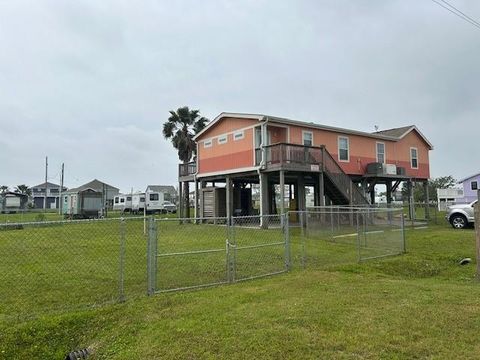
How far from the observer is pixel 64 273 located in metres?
8.64

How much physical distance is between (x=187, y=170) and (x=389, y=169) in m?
12.6

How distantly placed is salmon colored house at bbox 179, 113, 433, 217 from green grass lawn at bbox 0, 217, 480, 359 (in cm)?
1142

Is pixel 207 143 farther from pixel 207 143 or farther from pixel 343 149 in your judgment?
pixel 343 149

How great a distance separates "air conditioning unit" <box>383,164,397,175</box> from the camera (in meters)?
25.0

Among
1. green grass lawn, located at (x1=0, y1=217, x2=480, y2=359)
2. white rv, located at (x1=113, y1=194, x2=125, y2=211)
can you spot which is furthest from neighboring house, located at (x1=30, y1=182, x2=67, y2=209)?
green grass lawn, located at (x1=0, y1=217, x2=480, y2=359)

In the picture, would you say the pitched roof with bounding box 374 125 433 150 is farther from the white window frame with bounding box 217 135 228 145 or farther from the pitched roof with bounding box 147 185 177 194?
the pitched roof with bounding box 147 185 177 194

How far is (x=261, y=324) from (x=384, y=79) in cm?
1714

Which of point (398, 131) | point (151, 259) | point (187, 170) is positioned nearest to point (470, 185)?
point (398, 131)

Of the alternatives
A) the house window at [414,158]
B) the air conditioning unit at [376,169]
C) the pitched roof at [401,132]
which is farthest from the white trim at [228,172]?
the house window at [414,158]

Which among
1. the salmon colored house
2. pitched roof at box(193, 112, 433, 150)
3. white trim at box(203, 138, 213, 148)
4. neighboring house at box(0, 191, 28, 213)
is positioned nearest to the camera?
the salmon colored house

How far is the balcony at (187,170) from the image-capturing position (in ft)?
85.0

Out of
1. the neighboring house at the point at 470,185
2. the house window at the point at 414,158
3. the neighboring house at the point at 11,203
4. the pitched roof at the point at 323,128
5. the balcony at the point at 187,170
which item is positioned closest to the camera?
the pitched roof at the point at 323,128

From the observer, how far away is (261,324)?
16.7 ft

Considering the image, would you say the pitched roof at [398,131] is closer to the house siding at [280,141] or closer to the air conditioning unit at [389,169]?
the house siding at [280,141]
